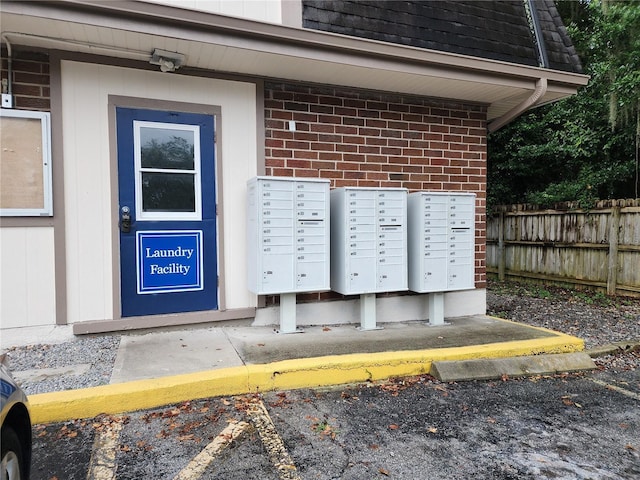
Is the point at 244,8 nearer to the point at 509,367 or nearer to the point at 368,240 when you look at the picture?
the point at 368,240

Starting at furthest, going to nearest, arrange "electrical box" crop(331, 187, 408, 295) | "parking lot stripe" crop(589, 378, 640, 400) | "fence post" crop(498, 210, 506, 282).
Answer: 1. "fence post" crop(498, 210, 506, 282)
2. "electrical box" crop(331, 187, 408, 295)
3. "parking lot stripe" crop(589, 378, 640, 400)

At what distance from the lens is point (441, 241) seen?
Answer: 564 cm

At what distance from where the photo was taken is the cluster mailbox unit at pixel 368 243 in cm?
525

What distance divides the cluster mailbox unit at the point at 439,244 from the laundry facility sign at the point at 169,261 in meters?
2.74

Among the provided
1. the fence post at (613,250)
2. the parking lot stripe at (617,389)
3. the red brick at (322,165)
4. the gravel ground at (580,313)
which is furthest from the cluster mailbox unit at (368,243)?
the fence post at (613,250)

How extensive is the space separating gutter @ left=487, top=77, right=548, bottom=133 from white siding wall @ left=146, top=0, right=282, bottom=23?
356cm

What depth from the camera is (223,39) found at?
14.5 ft

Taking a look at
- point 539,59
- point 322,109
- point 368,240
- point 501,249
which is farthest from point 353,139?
point 501,249

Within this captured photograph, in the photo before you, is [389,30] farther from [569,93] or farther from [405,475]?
[405,475]

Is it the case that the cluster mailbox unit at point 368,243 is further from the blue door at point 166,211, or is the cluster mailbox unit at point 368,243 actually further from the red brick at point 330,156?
the blue door at point 166,211

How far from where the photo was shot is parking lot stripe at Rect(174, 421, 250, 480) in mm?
2660

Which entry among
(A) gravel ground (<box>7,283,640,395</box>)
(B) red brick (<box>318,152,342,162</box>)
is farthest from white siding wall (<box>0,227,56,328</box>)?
(B) red brick (<box>318,152,342,162</box>)

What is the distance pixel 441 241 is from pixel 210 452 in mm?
3865

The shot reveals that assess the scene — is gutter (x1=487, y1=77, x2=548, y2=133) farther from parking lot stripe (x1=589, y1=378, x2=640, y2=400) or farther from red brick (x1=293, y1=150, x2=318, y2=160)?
parking lot stripe (x1=589, y1=378, x2=640, y2=400)
